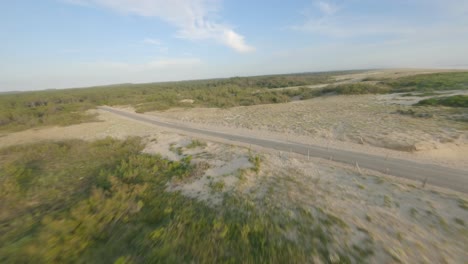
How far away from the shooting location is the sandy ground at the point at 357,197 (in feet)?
15.5

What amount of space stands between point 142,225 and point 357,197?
6901mm

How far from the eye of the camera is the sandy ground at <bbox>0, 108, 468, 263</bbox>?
473 centimetres

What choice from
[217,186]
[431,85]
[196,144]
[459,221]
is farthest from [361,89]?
[217,186]

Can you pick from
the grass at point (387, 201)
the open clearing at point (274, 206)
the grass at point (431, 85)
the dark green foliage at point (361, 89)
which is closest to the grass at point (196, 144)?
the open clearing at point (274, 206)

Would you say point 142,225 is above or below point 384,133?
above

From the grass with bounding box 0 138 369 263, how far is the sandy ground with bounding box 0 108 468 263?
49 centimetres

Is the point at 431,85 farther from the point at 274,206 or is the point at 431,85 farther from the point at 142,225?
the point at 142,225

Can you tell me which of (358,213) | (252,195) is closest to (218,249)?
(252,195)

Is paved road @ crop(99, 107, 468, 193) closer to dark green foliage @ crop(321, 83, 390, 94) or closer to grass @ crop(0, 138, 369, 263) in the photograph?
grass @ crop(0, 138, 369, 263)

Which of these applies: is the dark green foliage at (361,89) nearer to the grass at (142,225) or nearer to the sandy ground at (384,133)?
the sandy ground at (384,133)

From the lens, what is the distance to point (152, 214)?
595 centimetres

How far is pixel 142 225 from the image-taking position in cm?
548

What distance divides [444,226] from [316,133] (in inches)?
369

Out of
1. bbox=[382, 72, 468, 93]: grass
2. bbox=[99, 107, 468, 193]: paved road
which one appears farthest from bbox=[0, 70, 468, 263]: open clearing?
bbox=[382, 72, 468, 93]: grass
